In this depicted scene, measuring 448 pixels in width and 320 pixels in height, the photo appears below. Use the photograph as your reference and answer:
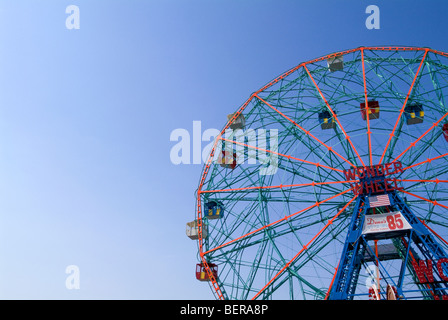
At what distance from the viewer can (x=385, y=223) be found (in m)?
24.1

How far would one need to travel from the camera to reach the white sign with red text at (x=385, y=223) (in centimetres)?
2369

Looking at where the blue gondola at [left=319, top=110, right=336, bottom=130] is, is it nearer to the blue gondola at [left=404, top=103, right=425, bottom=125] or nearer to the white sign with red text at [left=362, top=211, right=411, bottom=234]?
the blue gondola at [left=404, top=103, right=425, bottom=125]

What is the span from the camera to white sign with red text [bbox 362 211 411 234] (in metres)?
23.7

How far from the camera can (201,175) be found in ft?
101

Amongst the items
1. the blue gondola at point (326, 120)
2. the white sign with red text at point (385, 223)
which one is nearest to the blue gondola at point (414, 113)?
the blue gondola at point (326, 120)

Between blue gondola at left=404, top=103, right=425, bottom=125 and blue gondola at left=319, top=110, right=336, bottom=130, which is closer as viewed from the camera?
blue gondola at left=404, top=103, right=425, bottom=125

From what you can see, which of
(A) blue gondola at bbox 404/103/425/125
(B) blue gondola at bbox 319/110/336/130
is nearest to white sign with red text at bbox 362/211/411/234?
(A) blue gondola at bbox 404/103/425/125

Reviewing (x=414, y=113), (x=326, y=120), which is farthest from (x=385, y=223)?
(x=326, y=120)
